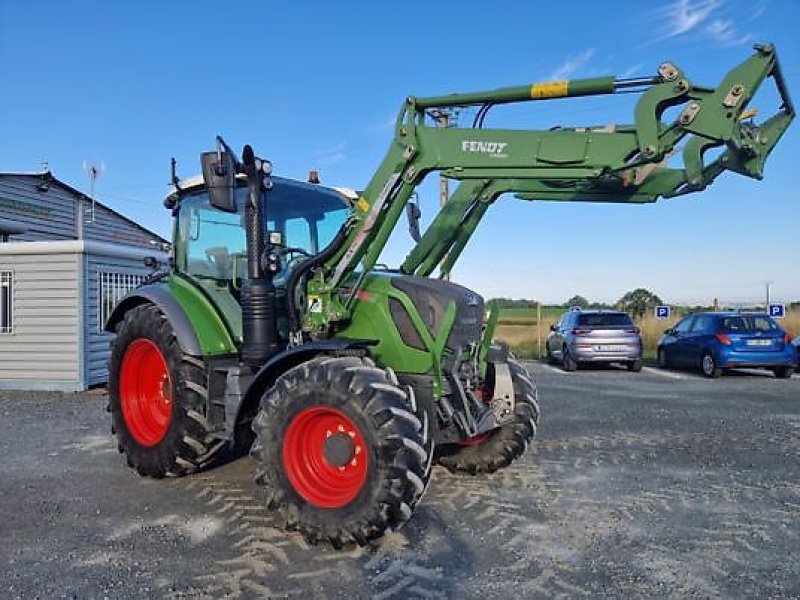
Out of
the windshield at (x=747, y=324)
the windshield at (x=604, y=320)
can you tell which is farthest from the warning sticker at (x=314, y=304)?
the windshield at (x=604, y=320)

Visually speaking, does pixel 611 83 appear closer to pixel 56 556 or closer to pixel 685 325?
pixel 56 556

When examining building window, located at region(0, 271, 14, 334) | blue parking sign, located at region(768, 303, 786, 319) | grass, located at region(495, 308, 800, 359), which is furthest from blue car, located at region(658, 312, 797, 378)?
building window, located at region(0, 271, 14, 334)

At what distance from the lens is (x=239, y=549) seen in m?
4.24

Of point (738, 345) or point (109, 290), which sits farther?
point (738, 345)

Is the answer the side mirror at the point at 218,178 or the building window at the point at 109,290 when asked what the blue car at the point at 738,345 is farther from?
the side mirror at the point at 218,178

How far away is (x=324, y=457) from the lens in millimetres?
4500

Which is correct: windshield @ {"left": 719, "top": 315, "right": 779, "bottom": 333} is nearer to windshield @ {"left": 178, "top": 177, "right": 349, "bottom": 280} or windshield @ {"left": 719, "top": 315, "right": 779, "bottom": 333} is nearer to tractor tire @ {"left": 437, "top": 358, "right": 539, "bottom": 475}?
tractor tire @ {"left": 437, "top": 358, "right": 539, "bottom": 475}

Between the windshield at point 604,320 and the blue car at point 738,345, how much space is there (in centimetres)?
144

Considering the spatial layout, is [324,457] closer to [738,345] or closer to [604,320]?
[738,345]

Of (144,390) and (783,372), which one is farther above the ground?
(144,390)

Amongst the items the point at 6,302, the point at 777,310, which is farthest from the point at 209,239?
the point at 777,310

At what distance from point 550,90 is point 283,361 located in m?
2.59

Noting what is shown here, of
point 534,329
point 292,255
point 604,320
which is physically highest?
point 292,255

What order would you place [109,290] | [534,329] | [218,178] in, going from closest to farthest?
[218,178], [109,290], [534,329]
